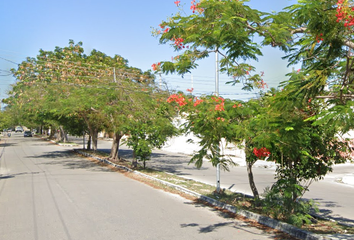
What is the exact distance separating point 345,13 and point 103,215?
6.58 meters

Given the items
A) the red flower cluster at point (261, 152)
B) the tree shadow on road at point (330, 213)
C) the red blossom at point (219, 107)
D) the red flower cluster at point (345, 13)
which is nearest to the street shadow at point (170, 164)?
the tree shadow on road at point (330, 213)

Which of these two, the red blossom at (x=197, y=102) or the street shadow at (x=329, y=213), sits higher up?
the red blossom at (x=197, y=102)

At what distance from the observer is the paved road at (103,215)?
6.68 metres

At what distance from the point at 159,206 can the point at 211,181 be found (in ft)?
20.1

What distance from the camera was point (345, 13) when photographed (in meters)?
4.51

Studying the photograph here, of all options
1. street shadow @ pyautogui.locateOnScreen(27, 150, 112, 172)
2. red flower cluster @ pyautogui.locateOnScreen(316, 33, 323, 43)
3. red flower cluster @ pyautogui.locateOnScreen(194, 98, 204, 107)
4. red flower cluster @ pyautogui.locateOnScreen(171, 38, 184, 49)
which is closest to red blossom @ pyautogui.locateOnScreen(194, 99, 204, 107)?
red flower cluster @ pyautogui.locateOnScreen(194, 98, 204, 107)

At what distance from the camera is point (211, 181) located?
15156mm

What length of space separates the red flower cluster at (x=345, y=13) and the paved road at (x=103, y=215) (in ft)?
13.8

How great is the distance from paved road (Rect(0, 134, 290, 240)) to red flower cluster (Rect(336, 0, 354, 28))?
4.21 meters

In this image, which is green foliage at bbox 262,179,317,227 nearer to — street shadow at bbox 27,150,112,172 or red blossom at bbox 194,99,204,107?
red blossom at bbox 194,99,204,107

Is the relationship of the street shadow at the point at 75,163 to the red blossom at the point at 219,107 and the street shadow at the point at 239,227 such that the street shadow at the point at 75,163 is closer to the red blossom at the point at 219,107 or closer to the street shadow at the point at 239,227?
the street shadow at the point at 239,227

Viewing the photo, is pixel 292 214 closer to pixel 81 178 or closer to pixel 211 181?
pixel 211 181

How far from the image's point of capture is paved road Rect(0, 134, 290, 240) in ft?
21.9

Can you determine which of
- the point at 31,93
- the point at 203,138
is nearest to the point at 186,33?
the point at 203,138
